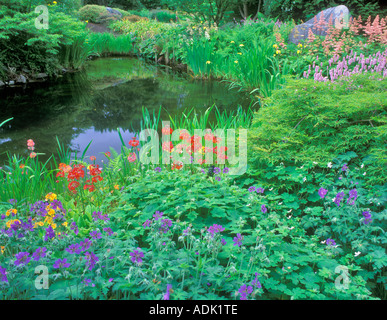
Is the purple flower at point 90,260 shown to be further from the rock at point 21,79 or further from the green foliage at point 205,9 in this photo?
the green foliage at point 205,9

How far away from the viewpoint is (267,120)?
10.1 feet

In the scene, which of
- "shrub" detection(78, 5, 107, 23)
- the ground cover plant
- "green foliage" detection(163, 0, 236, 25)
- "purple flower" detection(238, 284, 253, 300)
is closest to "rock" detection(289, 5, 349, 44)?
"green foliage" detection(163, 0, 236, 25)

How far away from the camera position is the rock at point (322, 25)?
25.2ft

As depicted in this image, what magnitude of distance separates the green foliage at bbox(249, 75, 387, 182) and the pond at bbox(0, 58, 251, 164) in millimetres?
2202

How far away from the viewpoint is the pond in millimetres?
4738

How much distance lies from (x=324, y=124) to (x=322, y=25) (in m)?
6.14

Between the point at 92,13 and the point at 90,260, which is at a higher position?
the point at 92,13

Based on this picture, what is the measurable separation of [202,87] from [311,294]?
22.5 ft

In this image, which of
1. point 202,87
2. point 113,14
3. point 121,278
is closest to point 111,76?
point 202,87

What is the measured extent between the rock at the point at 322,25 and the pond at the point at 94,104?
84.3 inches

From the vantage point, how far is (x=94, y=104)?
6.50 m

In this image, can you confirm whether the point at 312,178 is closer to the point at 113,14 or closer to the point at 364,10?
the point at 364,10

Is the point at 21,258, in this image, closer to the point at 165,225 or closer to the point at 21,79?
the point at 165,225

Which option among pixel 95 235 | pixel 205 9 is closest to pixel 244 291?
pixel 95 235
